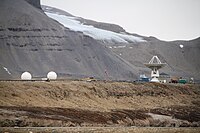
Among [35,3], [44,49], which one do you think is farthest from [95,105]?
[35,3]

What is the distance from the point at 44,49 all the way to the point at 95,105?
77.1 m


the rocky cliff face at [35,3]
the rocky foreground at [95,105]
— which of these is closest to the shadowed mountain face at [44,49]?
the rocky cliff face at [35,3]

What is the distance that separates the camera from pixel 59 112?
5509cm

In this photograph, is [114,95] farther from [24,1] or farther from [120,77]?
[24,1]

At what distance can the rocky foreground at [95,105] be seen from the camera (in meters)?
51.6

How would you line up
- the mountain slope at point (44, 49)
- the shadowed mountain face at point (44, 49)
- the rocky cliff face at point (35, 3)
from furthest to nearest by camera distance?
the rocky cliff face at point (35, 3) < the mountain slope at point (44, 49) < the shadowed mountain face at point (44, 49)

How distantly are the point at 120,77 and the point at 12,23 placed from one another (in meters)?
39.4

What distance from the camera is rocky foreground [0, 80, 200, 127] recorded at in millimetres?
51634

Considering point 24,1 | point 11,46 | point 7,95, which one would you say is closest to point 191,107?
point 7,95

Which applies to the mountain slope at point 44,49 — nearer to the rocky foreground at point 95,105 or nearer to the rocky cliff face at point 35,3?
the rocky cliff face at point 35,3

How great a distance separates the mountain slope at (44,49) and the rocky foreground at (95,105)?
47.7 meters

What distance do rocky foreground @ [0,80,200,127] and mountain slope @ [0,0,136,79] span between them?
1877 inches

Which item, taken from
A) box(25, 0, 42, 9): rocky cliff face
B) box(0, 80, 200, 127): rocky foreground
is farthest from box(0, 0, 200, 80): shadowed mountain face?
box(0, 80, 200, 127): rocky foreground

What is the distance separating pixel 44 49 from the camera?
13912 centimetres
